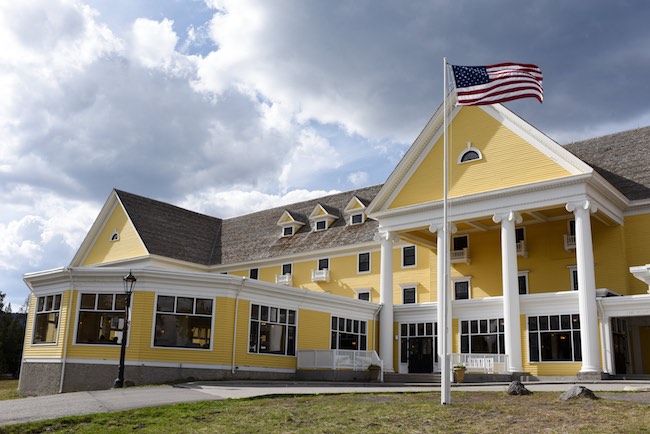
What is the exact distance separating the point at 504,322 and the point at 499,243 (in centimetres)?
778

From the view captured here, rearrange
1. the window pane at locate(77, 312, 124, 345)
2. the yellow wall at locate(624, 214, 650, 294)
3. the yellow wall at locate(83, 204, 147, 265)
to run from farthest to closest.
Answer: the yellow wall at locate(83, 204, 147, 265) < the yellow wall at locate(624, 214, 650, 294) < the window pane at locate(77, 312, 124, 345)

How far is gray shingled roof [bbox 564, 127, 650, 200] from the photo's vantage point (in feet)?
120

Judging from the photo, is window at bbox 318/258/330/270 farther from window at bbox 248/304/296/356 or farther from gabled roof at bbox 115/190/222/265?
window at bbox 248/304/296/356

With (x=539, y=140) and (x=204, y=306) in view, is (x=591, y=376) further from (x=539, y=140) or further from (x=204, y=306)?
(x=204, y=306)

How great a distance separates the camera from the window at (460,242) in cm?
4200

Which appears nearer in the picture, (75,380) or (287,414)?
(287,414)

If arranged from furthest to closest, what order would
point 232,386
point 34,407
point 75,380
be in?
point 75,380
point 232,386
point 34,407

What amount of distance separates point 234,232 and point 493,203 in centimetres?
2789

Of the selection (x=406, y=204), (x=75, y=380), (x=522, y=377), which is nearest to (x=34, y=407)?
(x=75, y=380)

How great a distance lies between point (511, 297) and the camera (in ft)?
111

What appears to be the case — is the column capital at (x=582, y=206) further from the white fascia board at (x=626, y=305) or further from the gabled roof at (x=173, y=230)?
the gabled roof at (x=173, y=230)

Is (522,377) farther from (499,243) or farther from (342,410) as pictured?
(342,410)

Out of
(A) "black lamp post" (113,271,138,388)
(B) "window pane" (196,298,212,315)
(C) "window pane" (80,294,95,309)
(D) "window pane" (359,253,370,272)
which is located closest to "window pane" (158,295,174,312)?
(B) "window pane" (196,298,212,315)

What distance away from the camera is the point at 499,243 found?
40969mm
